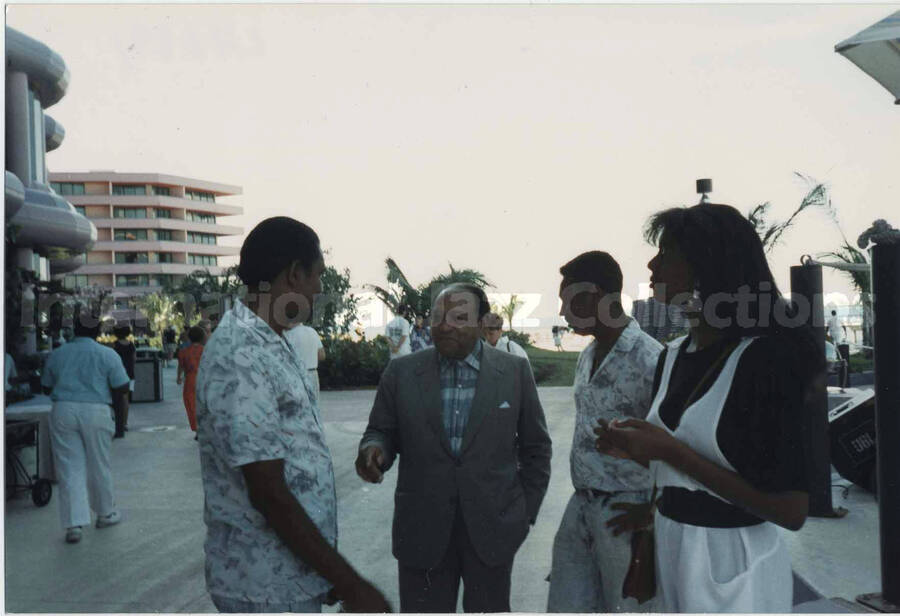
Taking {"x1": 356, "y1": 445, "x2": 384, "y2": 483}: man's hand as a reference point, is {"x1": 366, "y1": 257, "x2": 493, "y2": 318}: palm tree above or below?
above

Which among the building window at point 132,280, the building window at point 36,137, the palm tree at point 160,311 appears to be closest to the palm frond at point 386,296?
the building window at point 36,137

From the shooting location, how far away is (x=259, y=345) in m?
2.05

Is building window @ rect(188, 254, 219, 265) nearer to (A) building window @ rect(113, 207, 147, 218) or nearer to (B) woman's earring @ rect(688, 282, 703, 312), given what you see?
(A) building window @ rect(113, 207, 147, 218)

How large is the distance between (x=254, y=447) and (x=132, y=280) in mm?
86316

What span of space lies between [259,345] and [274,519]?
425 mm

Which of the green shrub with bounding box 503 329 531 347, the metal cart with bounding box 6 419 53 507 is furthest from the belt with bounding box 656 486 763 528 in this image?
the green shrub with bounding box 503 329 531 347

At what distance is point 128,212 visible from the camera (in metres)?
83.4

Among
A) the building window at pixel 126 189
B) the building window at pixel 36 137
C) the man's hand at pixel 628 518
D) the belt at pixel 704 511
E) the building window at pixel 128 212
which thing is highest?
the building window at pixel 126 189

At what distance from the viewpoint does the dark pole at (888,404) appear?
13.8 ft

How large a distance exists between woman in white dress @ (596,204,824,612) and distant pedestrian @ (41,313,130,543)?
216 inches

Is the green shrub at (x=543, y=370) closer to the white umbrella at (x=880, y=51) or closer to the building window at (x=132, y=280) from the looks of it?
the white umbrella at (x=880, y=51)

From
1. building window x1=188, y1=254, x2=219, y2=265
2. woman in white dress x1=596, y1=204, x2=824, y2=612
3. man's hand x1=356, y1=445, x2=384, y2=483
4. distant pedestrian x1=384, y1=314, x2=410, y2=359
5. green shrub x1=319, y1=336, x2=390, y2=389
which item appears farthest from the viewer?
building window x1=188, y1=254, x2=219, y2=265

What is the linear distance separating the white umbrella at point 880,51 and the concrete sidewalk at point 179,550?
291 cm

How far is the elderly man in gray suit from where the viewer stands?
311cm
